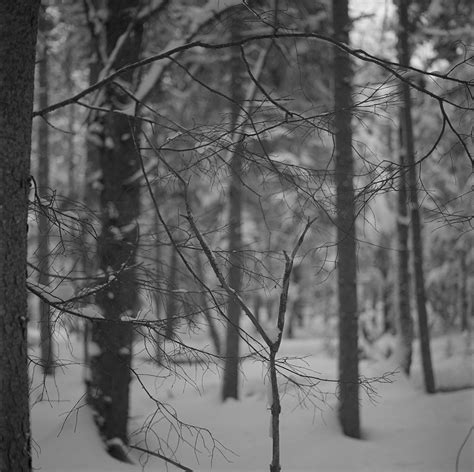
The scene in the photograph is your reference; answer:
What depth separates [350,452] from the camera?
7215 mm

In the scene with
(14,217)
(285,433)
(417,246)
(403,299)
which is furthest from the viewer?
(403,299)

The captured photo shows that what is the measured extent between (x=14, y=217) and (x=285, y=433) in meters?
5.98

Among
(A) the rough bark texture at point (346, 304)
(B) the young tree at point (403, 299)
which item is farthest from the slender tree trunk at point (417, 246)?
(A) the rough bark texture at point (346, 304)

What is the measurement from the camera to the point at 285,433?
7797mm

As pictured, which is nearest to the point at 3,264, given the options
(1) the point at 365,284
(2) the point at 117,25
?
(2) the point at 117,25

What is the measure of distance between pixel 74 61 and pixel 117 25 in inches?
292

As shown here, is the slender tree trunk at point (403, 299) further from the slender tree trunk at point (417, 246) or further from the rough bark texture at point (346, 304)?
the rough bark texture at point (346, 304)

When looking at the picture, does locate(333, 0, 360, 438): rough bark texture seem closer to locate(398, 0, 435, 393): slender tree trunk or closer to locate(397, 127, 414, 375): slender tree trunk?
locate(398, 0, 435, 393): slender tree trunk

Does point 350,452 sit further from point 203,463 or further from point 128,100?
point 128,100

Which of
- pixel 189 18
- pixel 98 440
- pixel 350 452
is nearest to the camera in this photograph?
pixel 98 440

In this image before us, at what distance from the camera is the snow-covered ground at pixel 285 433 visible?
→ 6.34 m

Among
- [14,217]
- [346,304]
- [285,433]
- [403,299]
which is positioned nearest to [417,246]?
[403,299]

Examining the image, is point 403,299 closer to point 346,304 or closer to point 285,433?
point 346,304

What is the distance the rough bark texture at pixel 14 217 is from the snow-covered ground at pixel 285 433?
1.94 m
